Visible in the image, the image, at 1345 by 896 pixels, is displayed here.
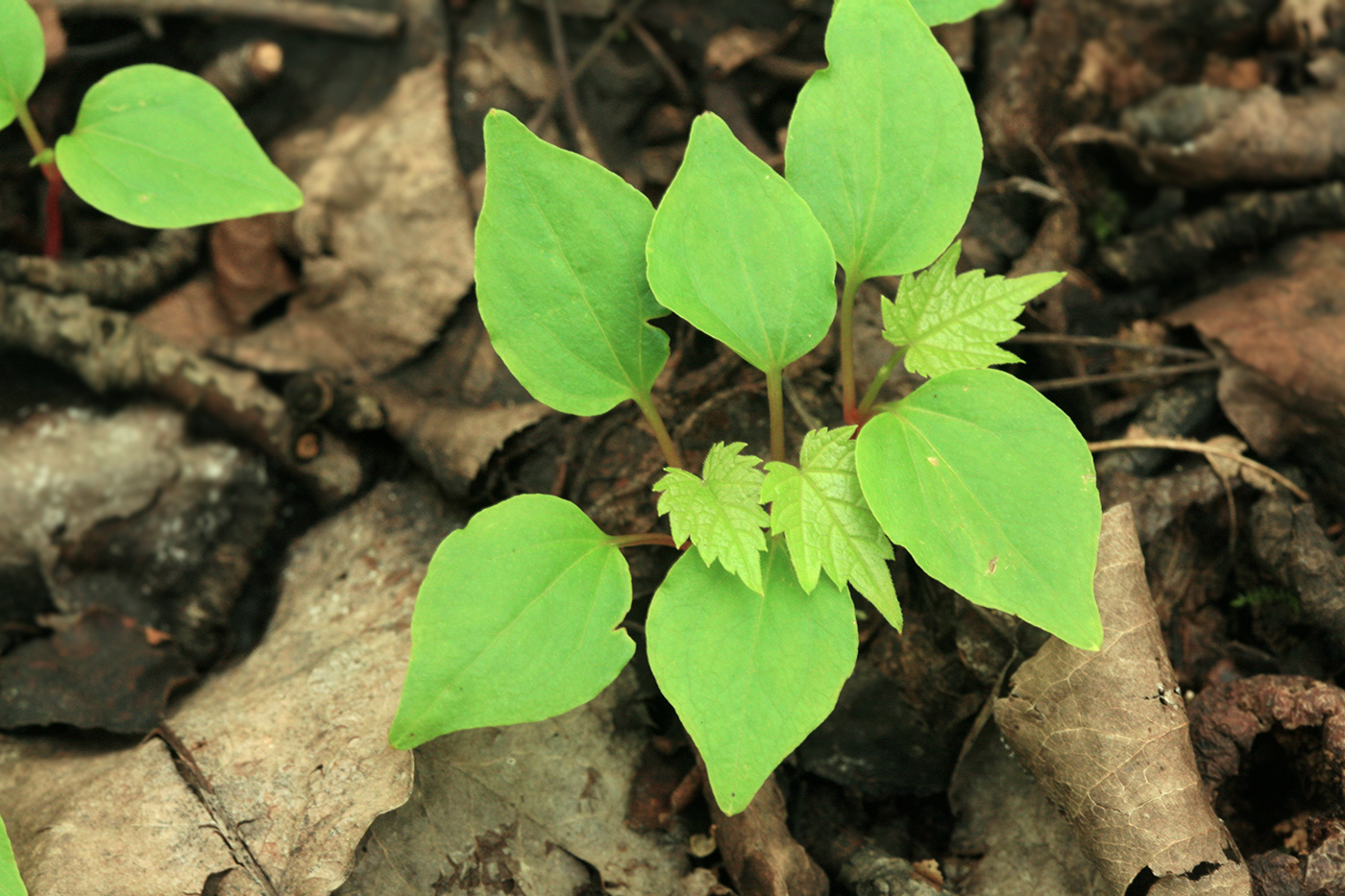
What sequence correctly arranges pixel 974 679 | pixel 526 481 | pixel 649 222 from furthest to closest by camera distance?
1. pixel 526 481
2. pixel 974 679
3. pixel 649 222

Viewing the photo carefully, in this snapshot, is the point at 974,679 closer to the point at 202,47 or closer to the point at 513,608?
the point at 513,608

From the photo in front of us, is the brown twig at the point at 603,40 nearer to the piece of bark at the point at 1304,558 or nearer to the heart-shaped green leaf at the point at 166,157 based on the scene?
the heart-shaped green leaf at the point at 166,157

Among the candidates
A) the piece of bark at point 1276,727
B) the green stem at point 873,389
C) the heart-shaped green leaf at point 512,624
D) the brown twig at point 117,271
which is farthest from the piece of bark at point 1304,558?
the brown twig at point 117,271

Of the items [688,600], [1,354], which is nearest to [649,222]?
[688,600]

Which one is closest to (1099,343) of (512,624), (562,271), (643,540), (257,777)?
(643,540)

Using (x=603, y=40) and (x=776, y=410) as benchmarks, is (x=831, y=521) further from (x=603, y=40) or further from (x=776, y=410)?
(x=603, y=40)

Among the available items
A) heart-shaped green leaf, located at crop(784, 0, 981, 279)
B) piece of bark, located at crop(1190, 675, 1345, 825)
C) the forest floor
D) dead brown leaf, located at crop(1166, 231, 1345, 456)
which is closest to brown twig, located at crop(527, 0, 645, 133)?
the forest floor
